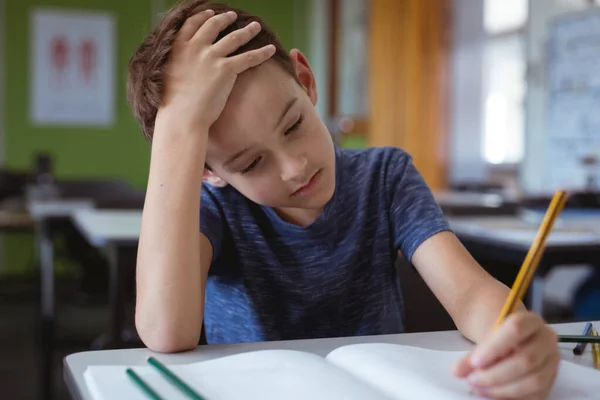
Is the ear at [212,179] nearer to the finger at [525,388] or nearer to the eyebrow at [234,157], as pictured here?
the eyebrow at [234,157]

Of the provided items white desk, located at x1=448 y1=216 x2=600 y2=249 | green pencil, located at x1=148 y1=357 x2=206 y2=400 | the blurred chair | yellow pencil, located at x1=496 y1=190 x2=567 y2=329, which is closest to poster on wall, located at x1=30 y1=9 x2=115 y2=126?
white desk, located at x1=448 y1=216 x2=600 y2=249

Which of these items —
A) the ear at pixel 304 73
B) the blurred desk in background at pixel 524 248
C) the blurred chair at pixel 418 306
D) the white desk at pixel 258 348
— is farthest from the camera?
the blurred desk in background at pixel 524 248

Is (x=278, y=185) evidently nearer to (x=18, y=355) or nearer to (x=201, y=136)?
(x=201, y=136)

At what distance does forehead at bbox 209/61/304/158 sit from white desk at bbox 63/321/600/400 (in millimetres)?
253

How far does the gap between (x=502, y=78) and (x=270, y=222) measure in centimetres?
381

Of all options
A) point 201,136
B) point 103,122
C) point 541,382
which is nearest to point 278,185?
point 201,136

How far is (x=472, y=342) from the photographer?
29.1 inches

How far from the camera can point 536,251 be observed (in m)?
0.54

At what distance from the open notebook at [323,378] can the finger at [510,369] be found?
0.05 ft

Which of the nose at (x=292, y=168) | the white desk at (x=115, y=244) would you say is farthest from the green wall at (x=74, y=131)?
the nose at (x=292, y=168)

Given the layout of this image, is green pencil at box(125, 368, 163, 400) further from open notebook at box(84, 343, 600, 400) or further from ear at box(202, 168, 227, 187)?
ear at box(202, 168, 227, 187)

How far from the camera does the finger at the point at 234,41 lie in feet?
2.74

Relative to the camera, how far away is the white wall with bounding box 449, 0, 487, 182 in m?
4.50

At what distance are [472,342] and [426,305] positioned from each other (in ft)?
1.53
